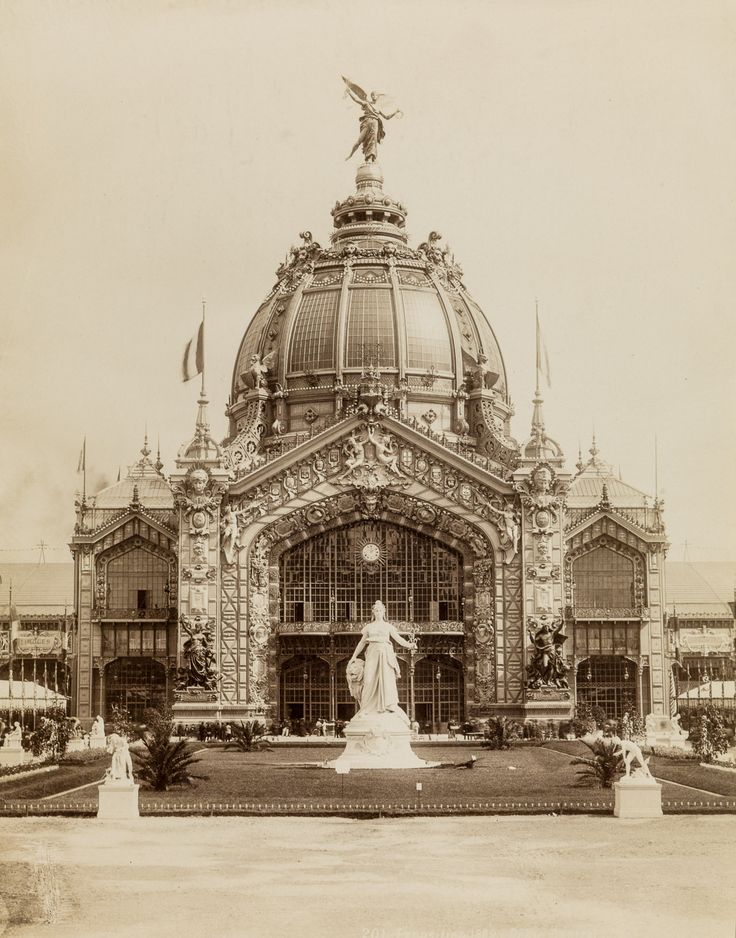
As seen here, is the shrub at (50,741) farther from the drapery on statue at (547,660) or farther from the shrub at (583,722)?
the drapery on statue at (547,660)

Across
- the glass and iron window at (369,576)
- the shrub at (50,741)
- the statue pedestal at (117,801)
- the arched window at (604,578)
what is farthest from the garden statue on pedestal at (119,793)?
the arched window at (604,578)

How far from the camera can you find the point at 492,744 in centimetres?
6122

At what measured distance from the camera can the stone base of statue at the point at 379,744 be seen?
46.8m

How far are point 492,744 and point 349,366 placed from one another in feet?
110

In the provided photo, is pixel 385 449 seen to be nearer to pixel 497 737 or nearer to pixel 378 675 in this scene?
pixel 497 737

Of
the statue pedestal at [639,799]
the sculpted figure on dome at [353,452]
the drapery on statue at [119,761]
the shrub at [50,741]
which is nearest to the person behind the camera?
the statue pedestal at [639,799]

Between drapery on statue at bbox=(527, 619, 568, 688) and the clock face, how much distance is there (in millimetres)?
9020

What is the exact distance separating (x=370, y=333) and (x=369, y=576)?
17159 millimetres

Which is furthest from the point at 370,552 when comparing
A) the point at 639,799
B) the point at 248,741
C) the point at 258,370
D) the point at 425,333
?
the point at 639,799

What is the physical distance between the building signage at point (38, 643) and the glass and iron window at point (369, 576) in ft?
76.6

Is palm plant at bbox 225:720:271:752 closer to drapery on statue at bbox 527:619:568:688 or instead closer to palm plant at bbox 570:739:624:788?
drapery on statue at bbox 527:619:568:688

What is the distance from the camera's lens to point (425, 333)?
90938mm

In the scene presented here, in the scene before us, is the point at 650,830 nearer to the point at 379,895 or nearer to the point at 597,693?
the point at 379,895

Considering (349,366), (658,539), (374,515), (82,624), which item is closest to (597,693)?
(658,539)
